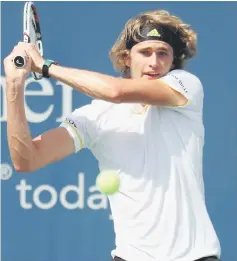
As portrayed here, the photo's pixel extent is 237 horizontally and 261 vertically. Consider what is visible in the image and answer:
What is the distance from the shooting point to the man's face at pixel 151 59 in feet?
10.1

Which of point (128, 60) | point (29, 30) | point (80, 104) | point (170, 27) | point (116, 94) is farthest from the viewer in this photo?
point (80, 104)

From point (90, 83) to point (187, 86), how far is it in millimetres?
415

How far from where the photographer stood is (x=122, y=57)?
336 centimetres

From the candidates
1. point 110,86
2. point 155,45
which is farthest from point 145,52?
point 110,86

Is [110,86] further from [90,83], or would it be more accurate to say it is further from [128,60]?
[128,60]

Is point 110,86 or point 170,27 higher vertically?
point 170,27

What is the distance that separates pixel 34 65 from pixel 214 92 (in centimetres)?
253

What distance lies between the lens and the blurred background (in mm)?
5191

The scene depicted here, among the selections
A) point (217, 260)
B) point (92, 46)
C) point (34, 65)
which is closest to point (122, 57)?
point (34, 65)

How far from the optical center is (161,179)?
2.92 m

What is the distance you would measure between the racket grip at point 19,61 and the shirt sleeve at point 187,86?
55cm

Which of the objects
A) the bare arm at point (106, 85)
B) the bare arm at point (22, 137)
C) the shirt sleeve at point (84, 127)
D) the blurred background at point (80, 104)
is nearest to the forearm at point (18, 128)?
the bare arm at point (22, 137)

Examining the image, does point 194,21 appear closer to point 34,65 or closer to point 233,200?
point 233,200

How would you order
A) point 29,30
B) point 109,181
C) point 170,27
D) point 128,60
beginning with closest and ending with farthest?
point 109,181 < point 29,30 < point 170,27 < point 128,60
